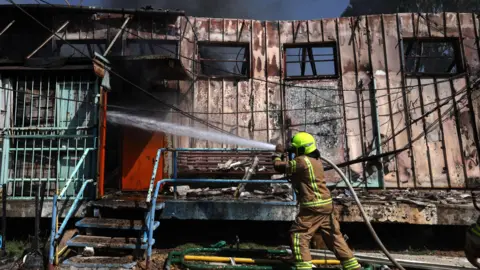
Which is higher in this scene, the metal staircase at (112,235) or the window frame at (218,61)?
the window frame at (218,61)

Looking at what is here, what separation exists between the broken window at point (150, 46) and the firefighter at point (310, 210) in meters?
6.29

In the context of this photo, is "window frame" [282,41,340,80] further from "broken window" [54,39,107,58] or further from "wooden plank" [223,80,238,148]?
"broken window" [54,39,107,58]

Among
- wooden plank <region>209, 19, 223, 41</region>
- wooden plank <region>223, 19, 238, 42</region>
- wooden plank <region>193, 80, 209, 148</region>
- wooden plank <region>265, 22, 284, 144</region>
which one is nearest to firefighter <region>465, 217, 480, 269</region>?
wooden plank <region>265, 22, 284, 144</region>

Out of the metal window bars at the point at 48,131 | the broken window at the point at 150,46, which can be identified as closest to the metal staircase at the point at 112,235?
the metal window bars at the point at 48,131

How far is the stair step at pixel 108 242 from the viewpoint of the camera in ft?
16.9

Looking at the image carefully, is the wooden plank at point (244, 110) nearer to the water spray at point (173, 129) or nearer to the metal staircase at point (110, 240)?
the water spray at point (173, 129)

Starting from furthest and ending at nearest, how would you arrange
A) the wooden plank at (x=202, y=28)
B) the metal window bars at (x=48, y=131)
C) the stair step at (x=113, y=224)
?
the wooden plank at (x=202, y=28) → the metal window bars at (x=48, y=131) → the stair step at (x=113, y=224)

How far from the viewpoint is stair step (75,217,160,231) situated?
5430 mm

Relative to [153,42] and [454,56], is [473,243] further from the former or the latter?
[153,42]

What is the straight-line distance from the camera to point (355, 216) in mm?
6234

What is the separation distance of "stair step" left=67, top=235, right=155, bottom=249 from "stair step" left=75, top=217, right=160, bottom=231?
19cm

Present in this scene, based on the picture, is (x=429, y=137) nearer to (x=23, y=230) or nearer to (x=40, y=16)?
(x=23, y=230)

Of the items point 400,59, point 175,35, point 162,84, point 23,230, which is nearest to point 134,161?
point 162,84

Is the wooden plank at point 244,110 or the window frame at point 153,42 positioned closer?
the wooden plank at point 244,110
